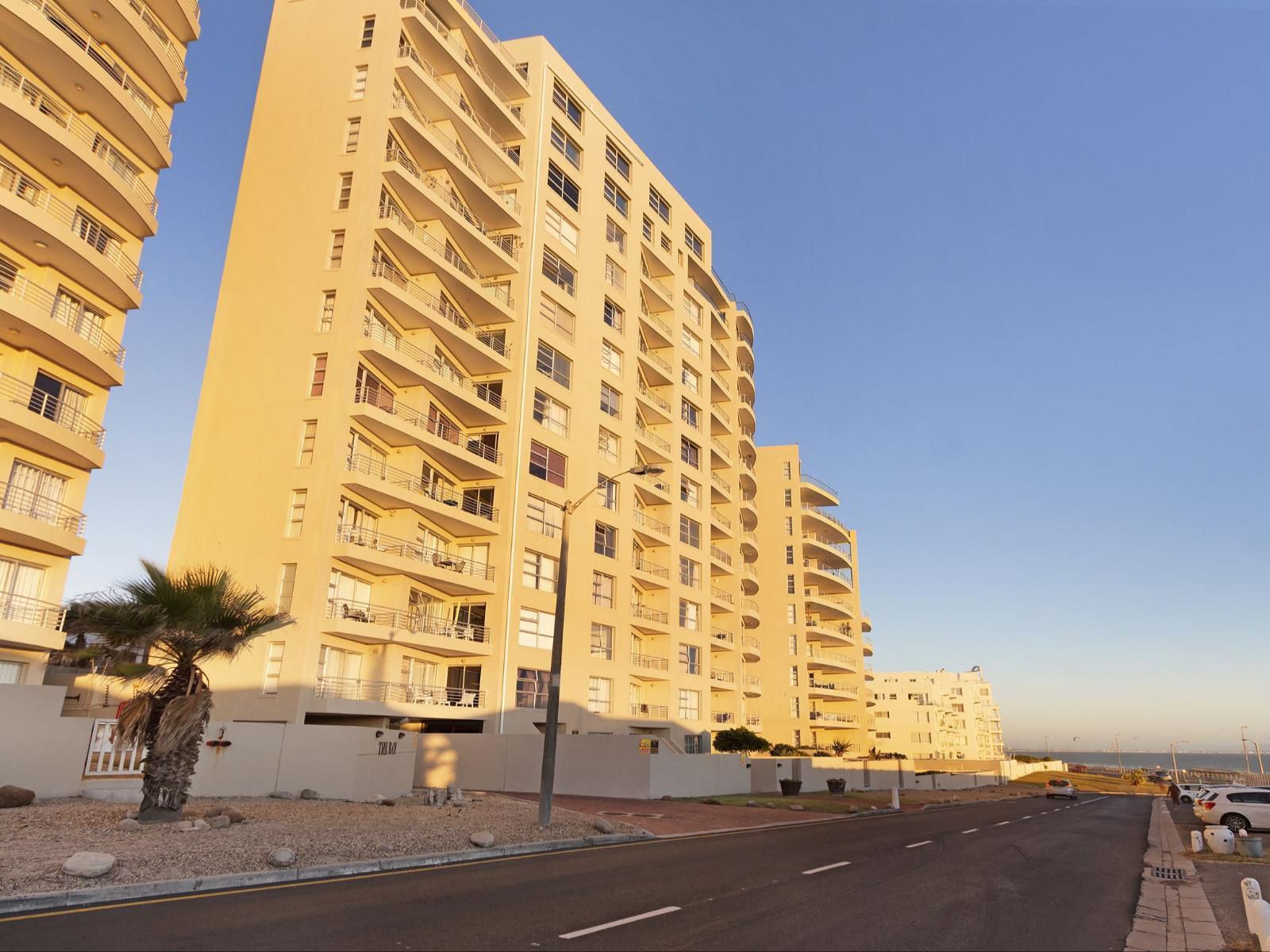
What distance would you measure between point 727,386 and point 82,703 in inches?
1871

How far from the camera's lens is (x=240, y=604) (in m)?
16.6

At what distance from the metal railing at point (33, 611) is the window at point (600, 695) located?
77.9 feet

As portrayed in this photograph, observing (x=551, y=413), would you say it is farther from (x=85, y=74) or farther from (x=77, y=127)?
(x=85, y=74)

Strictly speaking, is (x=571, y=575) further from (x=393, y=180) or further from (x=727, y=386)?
(x=727, y=386)

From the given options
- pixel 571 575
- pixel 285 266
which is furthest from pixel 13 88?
pixel 571 575

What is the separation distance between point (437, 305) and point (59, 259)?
1457cm

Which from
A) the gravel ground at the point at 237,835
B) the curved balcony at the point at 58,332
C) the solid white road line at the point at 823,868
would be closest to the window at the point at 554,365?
the curved balcony at the point at 58,332

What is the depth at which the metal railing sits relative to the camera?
2612 centimetres

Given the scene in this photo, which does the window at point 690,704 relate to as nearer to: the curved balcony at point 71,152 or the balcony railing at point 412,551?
the balcony railing at point 412,551

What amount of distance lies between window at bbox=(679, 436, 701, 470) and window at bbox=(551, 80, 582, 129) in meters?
20.7

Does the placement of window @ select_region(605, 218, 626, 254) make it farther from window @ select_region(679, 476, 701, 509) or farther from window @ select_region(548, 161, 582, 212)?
window @ select_region(679, 476, 701, 509)

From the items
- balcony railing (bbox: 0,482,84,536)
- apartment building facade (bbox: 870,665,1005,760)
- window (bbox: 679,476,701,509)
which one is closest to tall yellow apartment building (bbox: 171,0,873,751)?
window (bbox: 679,476,701,509)

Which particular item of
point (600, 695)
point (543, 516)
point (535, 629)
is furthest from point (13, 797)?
point (600, 695)

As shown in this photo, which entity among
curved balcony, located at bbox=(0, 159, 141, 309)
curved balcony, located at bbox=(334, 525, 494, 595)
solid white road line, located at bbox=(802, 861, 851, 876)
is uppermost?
curved balcony, located at bbox=(0, 159, 141, 309)
